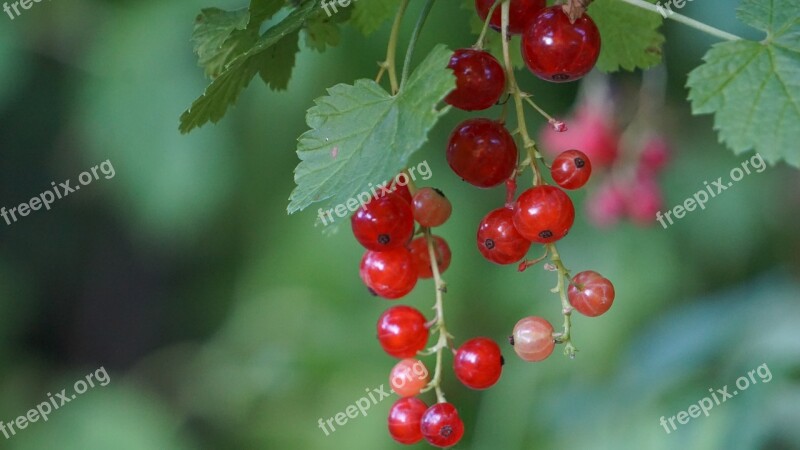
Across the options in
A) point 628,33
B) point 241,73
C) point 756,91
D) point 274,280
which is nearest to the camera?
point 756,91

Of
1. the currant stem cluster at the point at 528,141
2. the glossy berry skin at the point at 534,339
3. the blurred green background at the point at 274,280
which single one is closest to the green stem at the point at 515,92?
the currant stem cluster at the point at 528,141

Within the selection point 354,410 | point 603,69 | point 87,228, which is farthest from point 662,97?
point 87,228

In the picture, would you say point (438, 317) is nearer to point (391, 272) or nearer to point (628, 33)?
point (391, 272)

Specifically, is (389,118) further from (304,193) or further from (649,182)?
(649,182)

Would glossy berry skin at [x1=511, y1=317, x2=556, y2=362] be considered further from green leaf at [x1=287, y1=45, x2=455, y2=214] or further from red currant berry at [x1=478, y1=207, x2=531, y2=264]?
green leaf at [x1=287, y1=45, x2=455, y2=214]

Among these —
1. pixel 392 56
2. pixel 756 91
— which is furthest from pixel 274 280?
pixel 756 91

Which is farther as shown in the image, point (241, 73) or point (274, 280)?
point (274, 280)

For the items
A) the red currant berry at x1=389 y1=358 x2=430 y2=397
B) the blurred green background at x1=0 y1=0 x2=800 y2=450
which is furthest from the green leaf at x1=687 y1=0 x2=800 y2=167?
the blurred green background at x1=0 y1=0 x2=800 y2=450
